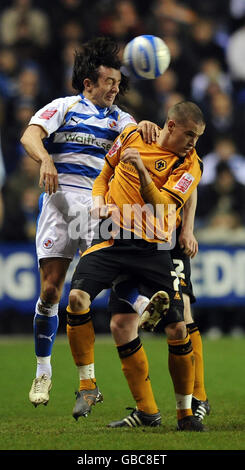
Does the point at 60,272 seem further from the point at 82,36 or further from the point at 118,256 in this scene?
the point at 82,36

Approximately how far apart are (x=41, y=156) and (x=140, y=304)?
117cm

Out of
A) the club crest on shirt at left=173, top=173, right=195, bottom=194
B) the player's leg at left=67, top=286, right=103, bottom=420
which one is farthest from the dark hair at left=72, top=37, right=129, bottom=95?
the player's leg at left=67, top=286, right=103, bottom=420

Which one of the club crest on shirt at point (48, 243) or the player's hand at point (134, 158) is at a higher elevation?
the player's hand at point (134, 158)

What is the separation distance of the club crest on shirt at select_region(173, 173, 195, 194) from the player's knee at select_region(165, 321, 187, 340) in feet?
2.64

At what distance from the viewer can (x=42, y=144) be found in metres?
5.77

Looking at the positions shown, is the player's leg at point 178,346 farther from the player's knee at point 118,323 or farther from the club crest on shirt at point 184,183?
the club crest on shirt at point 184,183

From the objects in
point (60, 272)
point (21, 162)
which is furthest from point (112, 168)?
point (21, 162)

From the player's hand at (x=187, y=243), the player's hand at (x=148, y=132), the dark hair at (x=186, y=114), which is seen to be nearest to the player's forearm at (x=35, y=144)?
the player's hand at (x=148, y=132)

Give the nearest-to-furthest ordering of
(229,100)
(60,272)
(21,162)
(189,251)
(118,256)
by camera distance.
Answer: (118,256)
(189,251)
(60,272)
(21,162)
(229,100)

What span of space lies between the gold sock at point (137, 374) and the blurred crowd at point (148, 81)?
653 centimetres

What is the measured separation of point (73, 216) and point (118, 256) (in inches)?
38.9

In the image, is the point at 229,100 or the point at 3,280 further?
the point at 229,100

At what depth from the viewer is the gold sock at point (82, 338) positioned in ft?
18.0

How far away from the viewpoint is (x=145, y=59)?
6586 mm
